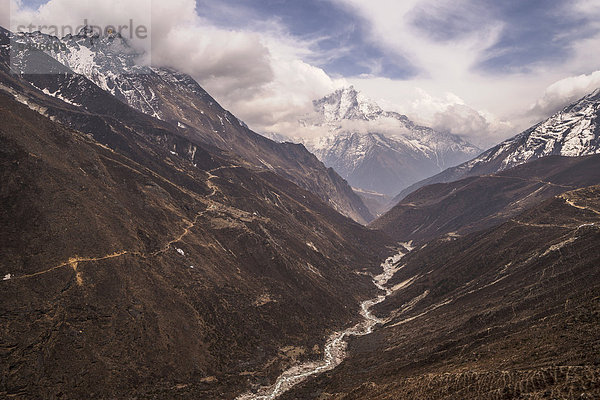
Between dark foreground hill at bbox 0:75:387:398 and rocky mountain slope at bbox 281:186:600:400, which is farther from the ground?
dark foreground hill at bbox 0:75:387:398

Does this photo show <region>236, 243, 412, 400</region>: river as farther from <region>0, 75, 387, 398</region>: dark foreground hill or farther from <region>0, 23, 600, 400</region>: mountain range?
<region>0, 75, 387, 398</region>: dark foreground hill

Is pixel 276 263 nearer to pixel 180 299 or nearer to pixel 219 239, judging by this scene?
pixel 219 239

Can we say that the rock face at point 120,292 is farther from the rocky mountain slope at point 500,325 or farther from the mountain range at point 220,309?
the rocky mountain slope at point 500,325

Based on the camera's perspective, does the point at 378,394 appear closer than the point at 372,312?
Yes

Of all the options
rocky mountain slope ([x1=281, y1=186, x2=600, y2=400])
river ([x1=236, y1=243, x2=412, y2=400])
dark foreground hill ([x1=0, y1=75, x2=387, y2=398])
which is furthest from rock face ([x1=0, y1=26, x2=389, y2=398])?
rocky mountain slope ([x1=281, y1=186, x2=600, y2=400])

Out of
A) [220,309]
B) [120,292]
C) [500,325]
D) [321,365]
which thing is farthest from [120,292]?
[500,325]

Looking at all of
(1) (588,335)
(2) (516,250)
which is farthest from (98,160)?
(2) (516,250)

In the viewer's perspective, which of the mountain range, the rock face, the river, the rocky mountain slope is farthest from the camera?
the river

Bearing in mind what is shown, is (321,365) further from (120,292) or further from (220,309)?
(120,292)
